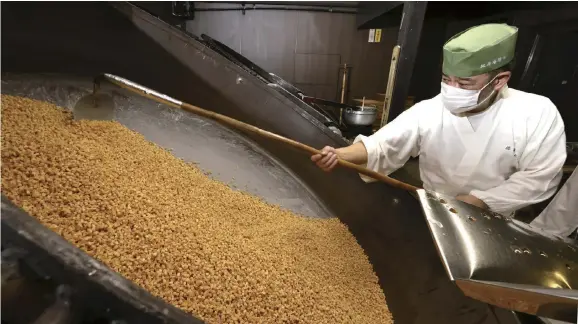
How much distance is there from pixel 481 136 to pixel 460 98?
0.23 metres

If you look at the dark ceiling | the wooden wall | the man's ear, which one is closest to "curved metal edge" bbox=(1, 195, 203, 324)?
the man's ear

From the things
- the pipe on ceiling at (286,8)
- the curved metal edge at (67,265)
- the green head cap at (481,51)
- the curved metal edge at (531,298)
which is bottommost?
the curved metal edge at (531,298)

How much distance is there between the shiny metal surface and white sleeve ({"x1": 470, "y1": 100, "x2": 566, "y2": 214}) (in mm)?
135

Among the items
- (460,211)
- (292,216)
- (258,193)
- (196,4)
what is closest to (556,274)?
(460,211)

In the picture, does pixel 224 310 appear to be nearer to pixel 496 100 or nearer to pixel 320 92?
pixel 496 100

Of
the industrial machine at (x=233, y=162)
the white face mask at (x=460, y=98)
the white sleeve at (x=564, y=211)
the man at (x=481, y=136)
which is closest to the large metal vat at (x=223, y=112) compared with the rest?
the industrial machine at (x=233, y=162)

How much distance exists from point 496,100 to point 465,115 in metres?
0.13

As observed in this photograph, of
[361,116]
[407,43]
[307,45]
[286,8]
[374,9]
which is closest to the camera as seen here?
[407,43]

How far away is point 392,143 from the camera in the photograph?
1.39 m

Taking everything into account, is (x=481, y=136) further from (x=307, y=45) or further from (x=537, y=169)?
(x=307, y=45)

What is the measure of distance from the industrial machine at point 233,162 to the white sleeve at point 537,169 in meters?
0.19

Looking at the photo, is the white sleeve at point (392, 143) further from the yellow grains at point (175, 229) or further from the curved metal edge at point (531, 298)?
the curved metal edge at point (531, 298)

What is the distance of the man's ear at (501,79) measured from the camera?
1191 mm

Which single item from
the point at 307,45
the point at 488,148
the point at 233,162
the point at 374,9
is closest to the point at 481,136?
the point at 488,148
